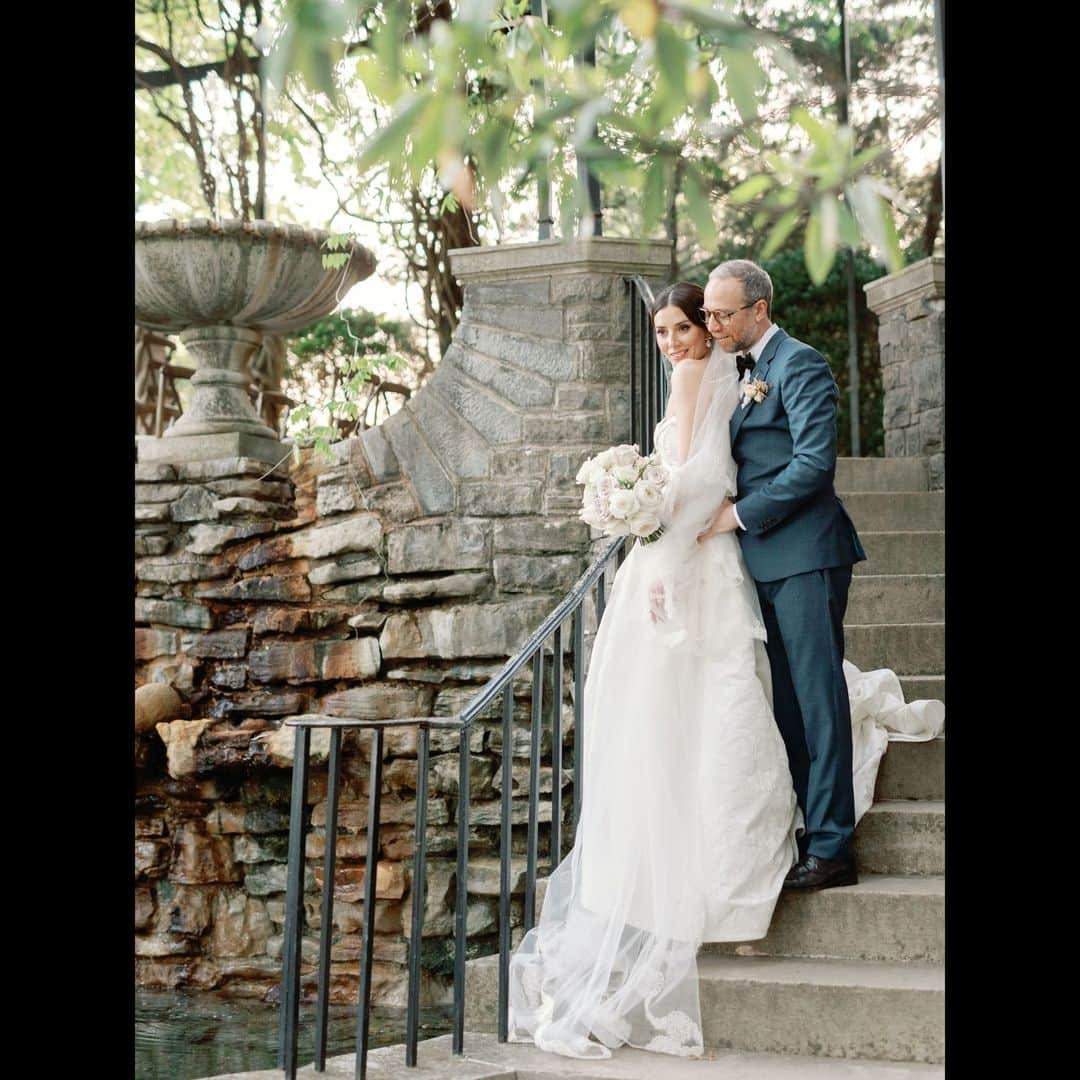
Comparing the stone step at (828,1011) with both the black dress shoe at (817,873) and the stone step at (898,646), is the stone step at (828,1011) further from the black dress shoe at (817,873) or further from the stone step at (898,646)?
the stone step at (898,646)

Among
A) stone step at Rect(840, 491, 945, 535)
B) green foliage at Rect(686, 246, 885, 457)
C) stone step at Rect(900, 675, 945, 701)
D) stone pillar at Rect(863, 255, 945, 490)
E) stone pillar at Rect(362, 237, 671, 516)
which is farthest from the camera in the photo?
green foliage at Rect(686, 246, 885, 457)

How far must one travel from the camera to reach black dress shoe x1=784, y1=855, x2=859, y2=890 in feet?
11.6

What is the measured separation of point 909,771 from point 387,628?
241 cm

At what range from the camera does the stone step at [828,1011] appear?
3.25 m

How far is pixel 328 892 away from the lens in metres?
3.21

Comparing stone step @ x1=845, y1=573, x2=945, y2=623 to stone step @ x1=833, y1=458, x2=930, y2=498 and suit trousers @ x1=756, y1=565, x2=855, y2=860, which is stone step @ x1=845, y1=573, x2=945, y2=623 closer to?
stone step @ x1=833, y1=458, x2=930, y2=498

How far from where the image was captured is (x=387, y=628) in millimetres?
5730

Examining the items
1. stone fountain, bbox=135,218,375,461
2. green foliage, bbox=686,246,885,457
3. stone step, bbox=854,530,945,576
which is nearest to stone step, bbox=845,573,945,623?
stone step, bbox=854,530,945,576

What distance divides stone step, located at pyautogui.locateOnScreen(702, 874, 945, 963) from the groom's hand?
0.97 metres

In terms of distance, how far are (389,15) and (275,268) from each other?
4.90m

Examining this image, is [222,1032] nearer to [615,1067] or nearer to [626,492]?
[615,1067]

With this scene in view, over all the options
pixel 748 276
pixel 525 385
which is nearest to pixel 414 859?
pixel 748 276
